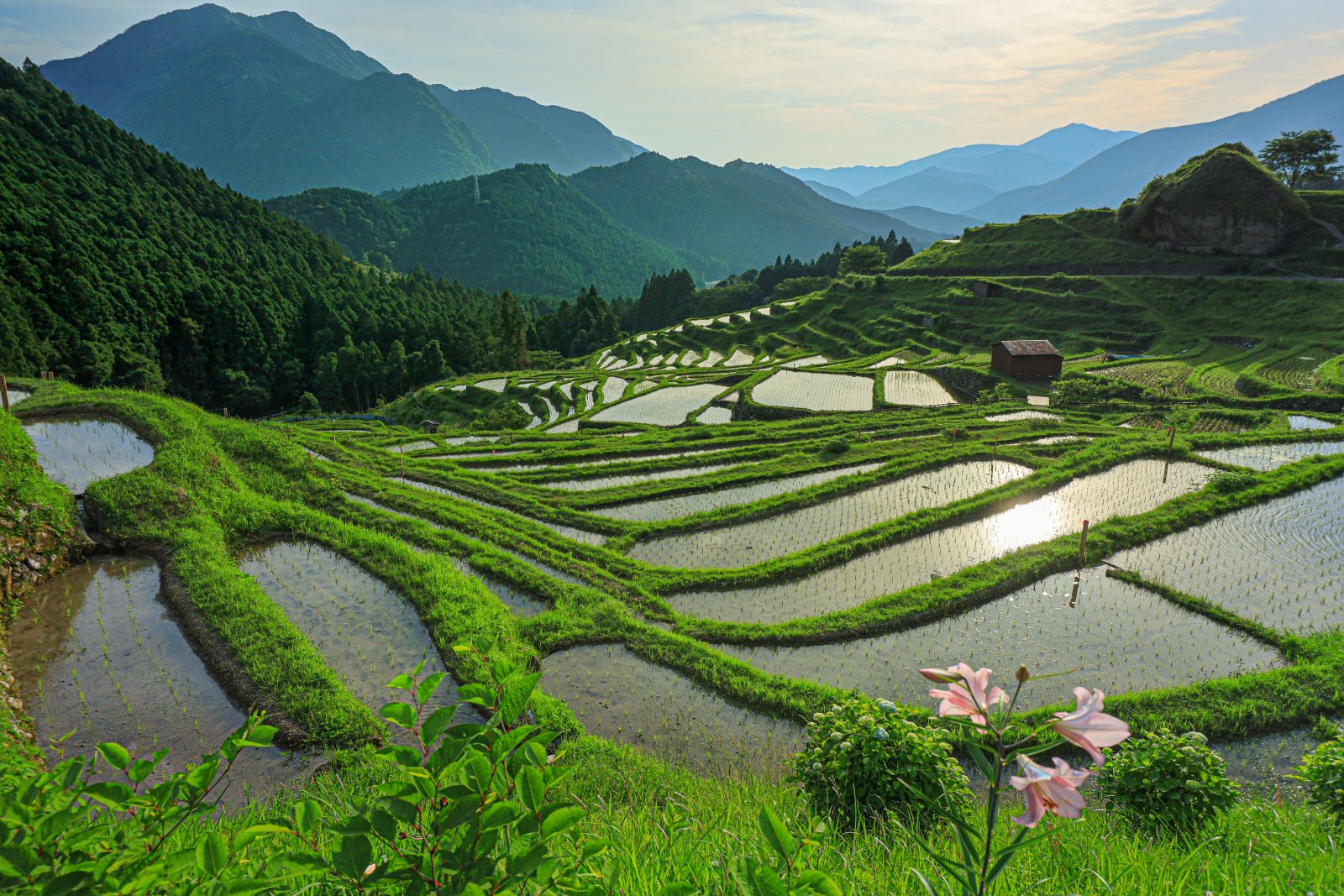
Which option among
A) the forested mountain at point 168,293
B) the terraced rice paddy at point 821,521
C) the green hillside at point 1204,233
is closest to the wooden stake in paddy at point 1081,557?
the terraced rice paddy at point 821,521

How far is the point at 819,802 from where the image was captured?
632 centimetres

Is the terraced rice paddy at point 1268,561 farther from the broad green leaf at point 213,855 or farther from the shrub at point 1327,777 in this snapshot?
the broad green leaf at point 213,855

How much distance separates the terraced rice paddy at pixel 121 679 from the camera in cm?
801

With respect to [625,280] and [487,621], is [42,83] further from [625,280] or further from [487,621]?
[625,280]

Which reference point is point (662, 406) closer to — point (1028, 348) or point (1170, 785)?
point (1028, 348)

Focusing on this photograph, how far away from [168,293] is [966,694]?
80.8 m

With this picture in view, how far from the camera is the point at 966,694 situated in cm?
178

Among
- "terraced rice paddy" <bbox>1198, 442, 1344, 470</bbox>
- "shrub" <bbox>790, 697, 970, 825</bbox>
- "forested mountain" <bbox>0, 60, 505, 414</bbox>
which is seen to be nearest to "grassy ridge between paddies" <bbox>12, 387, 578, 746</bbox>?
"shrub" <bbox>790, 697, 970, 825</bbox>

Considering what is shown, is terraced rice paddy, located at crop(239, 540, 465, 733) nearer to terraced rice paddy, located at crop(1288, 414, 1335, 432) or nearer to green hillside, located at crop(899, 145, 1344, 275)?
terraced rice paddy, located at crop(1288, 414, 1335, 432)

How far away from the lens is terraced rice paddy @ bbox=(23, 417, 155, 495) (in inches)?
572

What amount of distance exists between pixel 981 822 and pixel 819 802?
1.65m

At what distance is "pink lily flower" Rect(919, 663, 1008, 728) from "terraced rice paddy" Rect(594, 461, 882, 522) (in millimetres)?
15846

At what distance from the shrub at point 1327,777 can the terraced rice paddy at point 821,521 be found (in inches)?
395

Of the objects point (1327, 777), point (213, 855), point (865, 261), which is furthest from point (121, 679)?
point (865, 261)
